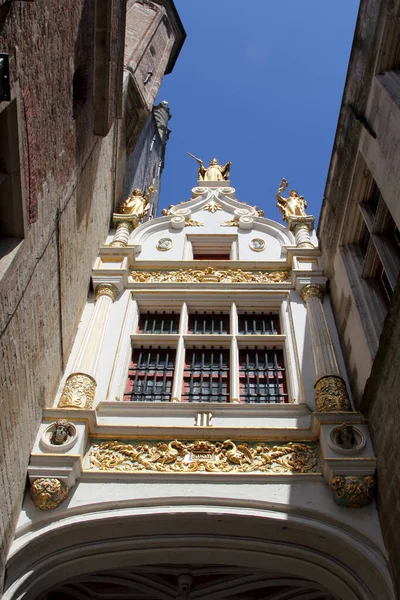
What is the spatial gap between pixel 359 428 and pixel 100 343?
14.5 ft

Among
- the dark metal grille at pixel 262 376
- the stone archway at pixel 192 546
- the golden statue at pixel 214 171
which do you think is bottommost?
the stone archway at pixel 192 546

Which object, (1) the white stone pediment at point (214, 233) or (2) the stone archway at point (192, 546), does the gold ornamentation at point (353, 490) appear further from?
(1) the white stone pediment at point (214, 233)

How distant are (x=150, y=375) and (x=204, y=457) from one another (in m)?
2.39

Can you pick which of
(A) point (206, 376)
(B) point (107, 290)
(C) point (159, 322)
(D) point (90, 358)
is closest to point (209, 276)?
(C) point (159, 322)

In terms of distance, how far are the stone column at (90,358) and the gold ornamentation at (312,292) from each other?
356 centimetres

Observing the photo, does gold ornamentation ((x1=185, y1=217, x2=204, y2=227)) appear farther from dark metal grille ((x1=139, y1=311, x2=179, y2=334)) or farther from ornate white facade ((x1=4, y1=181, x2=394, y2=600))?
dark metal grille ((x1=139, y1=311, x2=179, y2=334))

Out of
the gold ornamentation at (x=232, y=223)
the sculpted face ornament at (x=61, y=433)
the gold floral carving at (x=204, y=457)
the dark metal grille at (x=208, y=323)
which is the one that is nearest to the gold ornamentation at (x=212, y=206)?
the gold ornamentation at (x=232, y=223)

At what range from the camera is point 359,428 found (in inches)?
320

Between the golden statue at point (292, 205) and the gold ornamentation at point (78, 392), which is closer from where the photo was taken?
the gold ornamentation at point (78, 392)

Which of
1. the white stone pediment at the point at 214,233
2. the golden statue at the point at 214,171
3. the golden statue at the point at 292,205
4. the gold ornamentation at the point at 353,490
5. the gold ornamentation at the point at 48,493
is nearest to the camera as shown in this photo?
the gold ornamentation at the point at 353,490

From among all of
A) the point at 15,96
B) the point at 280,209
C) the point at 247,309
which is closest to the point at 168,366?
the point at 247,309

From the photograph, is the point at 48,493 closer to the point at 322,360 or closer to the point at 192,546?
the point at 192,546

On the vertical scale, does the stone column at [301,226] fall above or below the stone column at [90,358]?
above

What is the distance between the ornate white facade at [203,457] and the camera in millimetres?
7422
